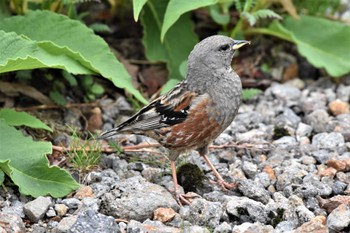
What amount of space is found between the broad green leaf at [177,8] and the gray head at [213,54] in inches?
16.3

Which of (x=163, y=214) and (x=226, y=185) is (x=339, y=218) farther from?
(x=163, y=214)

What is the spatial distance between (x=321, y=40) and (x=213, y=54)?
2329 millimetres

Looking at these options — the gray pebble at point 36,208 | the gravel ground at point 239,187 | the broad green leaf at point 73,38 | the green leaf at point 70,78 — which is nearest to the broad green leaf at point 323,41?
the gravel ground at point 239,187

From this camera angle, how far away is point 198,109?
5.68m

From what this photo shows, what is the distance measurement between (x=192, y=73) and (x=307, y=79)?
8.45ft

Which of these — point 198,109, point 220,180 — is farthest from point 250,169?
point 198,109

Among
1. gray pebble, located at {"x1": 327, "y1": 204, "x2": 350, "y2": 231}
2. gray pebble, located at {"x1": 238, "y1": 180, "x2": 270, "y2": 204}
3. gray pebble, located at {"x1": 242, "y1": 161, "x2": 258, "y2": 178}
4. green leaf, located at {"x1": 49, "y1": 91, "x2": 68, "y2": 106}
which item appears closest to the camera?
gray pebble, located at {"x1": 327, "y1": 204, "x2": 350, "y2": 231}

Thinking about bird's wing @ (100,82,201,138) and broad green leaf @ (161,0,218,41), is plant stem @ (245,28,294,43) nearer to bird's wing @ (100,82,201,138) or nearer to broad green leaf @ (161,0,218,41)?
broad green leaf @ (161,0,218,41)

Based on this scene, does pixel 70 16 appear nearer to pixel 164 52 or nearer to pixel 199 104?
pixel 164 52

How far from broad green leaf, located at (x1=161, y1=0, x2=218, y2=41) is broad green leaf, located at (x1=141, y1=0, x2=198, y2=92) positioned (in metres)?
1.24

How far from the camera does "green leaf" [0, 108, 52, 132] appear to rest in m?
5.97

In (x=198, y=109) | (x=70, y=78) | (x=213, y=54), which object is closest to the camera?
(x=198, y=109)

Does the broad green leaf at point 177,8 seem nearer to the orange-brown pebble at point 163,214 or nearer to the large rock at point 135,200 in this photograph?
the large rock at point 135,200

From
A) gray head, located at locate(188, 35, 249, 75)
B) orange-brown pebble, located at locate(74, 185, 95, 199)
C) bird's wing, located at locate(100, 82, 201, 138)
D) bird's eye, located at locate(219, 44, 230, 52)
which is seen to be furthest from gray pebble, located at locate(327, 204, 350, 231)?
orange-brown pebble, located at locate(74, 185, 95, 199)
